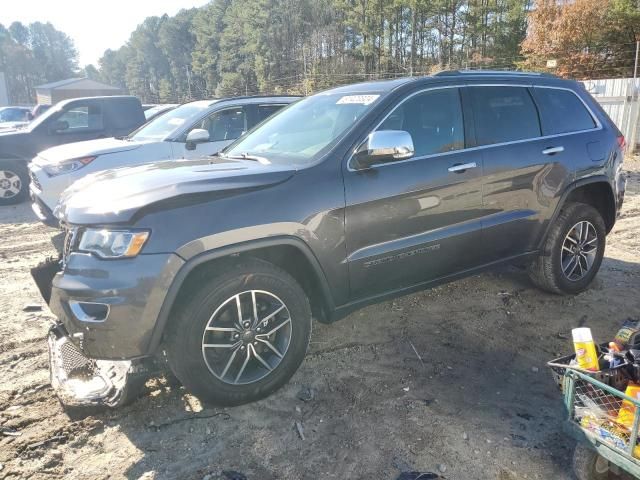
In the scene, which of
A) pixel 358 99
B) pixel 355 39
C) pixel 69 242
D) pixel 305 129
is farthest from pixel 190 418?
pixel 355 39

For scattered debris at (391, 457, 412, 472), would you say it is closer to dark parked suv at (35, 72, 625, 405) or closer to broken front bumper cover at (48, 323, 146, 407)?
dark parked suv at (35, 72, 625, 405)

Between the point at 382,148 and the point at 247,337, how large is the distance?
Answer: 4.60 ft

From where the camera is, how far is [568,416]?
2.29m

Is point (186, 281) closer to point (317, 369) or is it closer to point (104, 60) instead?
point (317, 369)

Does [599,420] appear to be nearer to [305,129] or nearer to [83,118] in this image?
[305,129]

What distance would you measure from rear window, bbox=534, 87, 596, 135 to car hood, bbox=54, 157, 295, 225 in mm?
2538

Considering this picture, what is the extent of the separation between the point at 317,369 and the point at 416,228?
3.94ft

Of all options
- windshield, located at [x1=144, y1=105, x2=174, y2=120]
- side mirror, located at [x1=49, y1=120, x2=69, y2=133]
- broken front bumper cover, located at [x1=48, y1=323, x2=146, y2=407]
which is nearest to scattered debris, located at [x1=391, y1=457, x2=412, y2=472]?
broken front bumper cover, located at [x1=48, y1=323, x2=146, y2=407]

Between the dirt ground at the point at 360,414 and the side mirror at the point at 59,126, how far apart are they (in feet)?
18.8

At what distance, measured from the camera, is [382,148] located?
121 inches

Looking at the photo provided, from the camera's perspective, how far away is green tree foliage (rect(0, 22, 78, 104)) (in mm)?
103188

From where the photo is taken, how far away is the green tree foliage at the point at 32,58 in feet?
339

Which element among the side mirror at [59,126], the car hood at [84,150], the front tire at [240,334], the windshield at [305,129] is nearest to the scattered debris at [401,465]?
the front tire at [240,334]

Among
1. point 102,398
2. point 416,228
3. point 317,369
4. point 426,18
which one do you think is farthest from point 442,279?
point 426,18
